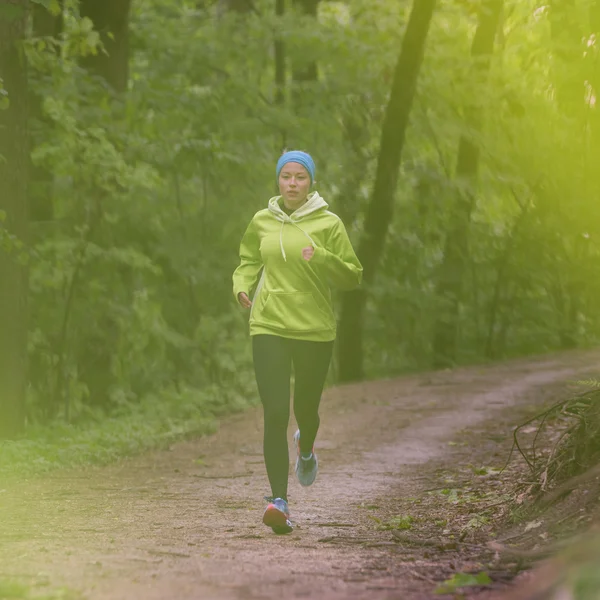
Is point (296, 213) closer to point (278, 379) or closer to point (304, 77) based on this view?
point (278, 379)

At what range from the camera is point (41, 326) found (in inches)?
554

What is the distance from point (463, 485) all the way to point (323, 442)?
3.59m

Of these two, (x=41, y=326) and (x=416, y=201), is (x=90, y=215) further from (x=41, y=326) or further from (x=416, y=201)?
(x=416, y=201)

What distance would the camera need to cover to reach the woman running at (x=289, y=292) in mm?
7031

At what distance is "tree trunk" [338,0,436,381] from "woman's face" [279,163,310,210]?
1134 centimetres

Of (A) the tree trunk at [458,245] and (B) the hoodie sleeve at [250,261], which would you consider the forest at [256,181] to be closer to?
(A) the tree trunk at [458,245]

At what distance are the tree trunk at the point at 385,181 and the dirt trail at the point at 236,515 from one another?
4531mm

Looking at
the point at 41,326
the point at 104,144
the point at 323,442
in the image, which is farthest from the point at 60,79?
the point at 323,442

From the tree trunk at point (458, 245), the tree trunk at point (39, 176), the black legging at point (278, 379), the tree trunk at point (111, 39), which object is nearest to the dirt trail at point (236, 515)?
the black legging at point (278, 379)

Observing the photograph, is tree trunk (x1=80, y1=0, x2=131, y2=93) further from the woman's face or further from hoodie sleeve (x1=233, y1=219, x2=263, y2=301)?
the woman's face

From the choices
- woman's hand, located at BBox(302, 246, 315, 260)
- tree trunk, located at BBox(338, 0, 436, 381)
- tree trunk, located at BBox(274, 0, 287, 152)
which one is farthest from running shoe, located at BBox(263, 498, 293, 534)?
tree trunk, located at BBox(338, 0, 436, 381)

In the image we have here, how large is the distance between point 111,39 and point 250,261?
8.18 meters

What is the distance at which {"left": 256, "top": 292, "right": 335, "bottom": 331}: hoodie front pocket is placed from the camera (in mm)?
7031

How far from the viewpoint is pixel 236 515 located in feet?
25.2
